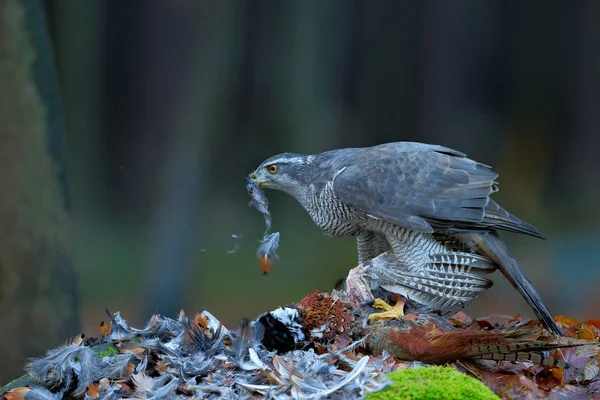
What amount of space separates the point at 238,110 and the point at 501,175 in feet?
5.57

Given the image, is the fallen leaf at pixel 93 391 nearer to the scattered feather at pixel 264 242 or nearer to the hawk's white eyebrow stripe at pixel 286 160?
the scattered feather at pixel 264 242

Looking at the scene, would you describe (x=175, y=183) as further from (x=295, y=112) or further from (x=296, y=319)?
Result: (x=296, y=319)

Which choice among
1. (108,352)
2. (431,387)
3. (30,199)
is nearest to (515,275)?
(431,387)

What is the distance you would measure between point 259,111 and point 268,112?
56 mm

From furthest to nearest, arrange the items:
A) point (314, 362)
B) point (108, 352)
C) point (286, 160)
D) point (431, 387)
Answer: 1. point (286, 160)
2. point (108, 352)
3. point (314, 362)
4. point (431, 387)

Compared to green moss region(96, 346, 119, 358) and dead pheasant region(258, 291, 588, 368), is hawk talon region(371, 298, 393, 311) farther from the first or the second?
green moss region(96, 346, 119, 358)

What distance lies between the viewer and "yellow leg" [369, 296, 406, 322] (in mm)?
2735

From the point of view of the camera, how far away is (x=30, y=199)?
156 inches

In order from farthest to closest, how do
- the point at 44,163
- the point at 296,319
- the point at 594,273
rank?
the point at 594,273, the point at 44,163, the point at 296,319

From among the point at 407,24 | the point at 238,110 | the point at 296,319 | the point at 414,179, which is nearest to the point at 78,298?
the point at 238,110

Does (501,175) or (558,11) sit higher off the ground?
(558,11)

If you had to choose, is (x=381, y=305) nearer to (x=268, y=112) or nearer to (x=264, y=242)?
(x=264, y=242)

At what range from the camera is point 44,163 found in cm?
399

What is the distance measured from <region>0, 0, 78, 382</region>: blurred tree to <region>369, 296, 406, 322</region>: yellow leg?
2.14 metres
